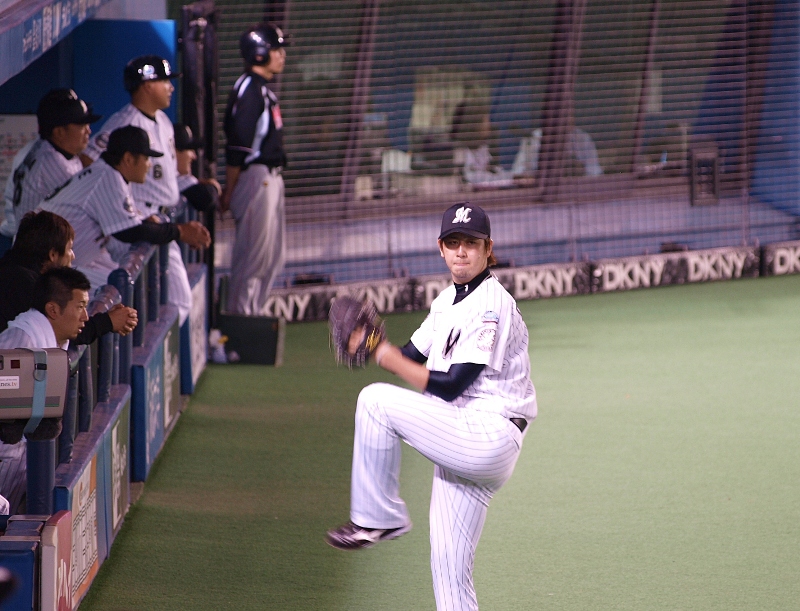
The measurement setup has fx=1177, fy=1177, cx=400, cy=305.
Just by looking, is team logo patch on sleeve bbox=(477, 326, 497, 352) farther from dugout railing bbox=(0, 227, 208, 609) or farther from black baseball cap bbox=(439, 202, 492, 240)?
dugout railing bbox=(0, 227, 208, 609)

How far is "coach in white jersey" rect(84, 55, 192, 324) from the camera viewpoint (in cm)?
680

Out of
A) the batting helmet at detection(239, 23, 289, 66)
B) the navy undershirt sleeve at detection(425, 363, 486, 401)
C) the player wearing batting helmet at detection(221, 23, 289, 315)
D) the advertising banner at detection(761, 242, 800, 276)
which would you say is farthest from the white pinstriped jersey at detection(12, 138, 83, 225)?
the advertising banner at detection(761, 242, 800, 276)

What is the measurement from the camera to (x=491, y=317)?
11.1 ft

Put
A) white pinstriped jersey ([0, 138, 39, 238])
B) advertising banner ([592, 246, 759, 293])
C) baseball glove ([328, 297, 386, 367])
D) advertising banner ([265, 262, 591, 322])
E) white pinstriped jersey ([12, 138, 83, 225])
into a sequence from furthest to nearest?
advertising banner ([592, 246, 759, 293]), advertising banner ([265, 262, 591, 322]), white pinstriped jersey ([0, 138, 39, 238]), white pinstriped jersey ([12, 138, 83, 225]), baseball glove ([328, 297, 386, 367])

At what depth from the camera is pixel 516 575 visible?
4.70 m

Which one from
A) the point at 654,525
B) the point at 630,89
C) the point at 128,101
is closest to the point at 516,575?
the point at 654,525

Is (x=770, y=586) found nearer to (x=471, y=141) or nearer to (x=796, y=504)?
(x=796, y=504)

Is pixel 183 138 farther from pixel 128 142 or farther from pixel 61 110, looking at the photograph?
pixel 128 142

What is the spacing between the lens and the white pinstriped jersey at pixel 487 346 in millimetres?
3381

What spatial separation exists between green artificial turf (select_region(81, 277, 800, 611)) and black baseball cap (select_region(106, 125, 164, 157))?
1608mm

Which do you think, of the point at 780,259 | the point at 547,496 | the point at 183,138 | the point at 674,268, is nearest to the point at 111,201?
the point at 183,138

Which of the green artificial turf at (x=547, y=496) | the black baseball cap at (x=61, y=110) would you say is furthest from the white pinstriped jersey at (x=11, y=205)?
the green artificial turf at (x=547, y=496)

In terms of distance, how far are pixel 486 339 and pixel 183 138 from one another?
462 centimetres

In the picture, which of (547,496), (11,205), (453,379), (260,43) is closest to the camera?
(453,379)
